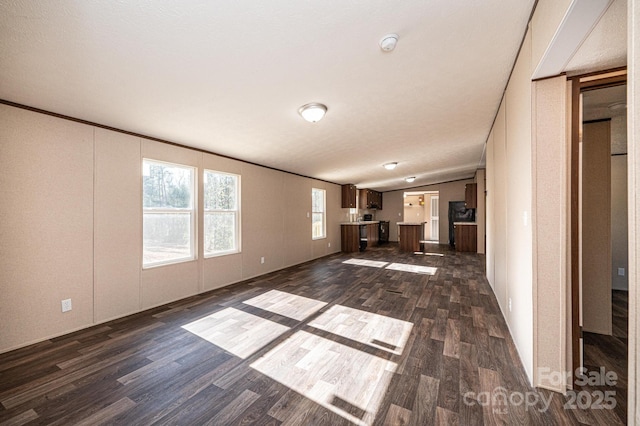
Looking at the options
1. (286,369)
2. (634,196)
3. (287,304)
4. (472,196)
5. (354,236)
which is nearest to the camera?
(634,196)

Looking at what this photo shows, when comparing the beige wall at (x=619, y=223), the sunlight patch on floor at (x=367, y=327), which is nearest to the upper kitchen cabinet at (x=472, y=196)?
the beige wall at (x=619, y=223)

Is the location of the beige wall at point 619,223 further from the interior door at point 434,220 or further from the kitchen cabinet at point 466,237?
the interior door at point 434,220

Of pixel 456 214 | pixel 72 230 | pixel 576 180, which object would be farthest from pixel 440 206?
pixel 72 230

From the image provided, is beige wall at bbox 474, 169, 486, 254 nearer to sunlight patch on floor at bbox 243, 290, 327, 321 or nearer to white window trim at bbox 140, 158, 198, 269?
sunlight patch on floor at bbox 243, 290, 327, 321

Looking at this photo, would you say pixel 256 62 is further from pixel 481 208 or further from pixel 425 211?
pixel 425 211

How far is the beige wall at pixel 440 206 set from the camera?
33.5 feet

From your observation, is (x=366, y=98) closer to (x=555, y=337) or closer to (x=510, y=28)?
(x=510, y=28)

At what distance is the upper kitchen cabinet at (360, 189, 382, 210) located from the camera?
10125 millimetres

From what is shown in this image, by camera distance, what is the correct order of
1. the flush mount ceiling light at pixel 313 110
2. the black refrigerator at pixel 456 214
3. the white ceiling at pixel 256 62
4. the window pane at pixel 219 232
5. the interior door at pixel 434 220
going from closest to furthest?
1. the white ceiling at pixel 256 62
2. the flush mount ceiling light at pixel 313 110
3. the window pane at pixel 219 232
4. the black refrigerator at pixel 456 214
5. the interior door at pixel 434 220

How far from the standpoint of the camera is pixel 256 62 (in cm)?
202

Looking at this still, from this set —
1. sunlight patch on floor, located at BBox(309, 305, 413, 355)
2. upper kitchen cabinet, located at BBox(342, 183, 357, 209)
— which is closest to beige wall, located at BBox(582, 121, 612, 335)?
sunlight patch on floor, located at BBox(309, 305, 413, 355)

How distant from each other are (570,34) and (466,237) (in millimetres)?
8056

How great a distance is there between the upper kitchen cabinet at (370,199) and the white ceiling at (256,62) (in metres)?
6.49

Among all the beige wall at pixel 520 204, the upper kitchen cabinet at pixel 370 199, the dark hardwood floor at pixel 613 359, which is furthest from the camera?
the upper kitchen cabinet at pixel 370 199
